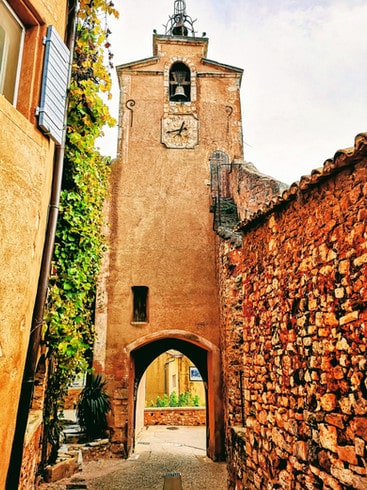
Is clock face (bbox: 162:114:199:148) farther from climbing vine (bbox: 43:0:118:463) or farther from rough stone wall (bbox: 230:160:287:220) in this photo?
climbing vine (bbox: 43:0:118:463)

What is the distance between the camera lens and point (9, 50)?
3488 mm

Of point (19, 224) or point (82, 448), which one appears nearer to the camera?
point (19, 224)

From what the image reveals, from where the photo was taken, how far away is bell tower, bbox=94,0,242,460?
10188 millimetres

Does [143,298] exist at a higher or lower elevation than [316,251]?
higher

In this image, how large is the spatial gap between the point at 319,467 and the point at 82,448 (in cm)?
731

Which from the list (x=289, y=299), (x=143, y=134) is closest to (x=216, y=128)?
(x=143, y=134)

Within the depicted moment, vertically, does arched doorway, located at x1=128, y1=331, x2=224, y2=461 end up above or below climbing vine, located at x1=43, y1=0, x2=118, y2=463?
below

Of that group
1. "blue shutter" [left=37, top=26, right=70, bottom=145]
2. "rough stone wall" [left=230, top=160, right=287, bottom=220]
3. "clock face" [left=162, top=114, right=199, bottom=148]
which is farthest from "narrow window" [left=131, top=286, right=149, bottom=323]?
"blue shutter" [left=37, top=26, right=70, bottom=145]

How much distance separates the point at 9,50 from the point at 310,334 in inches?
143

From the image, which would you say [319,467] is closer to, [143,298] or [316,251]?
[316,251]

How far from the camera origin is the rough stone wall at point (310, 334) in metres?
2.79

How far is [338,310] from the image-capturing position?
118 inches

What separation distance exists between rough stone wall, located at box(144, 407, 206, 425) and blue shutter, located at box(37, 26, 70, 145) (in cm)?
1516

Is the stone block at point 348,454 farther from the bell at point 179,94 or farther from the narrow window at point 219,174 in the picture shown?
the bell at point 179,94
